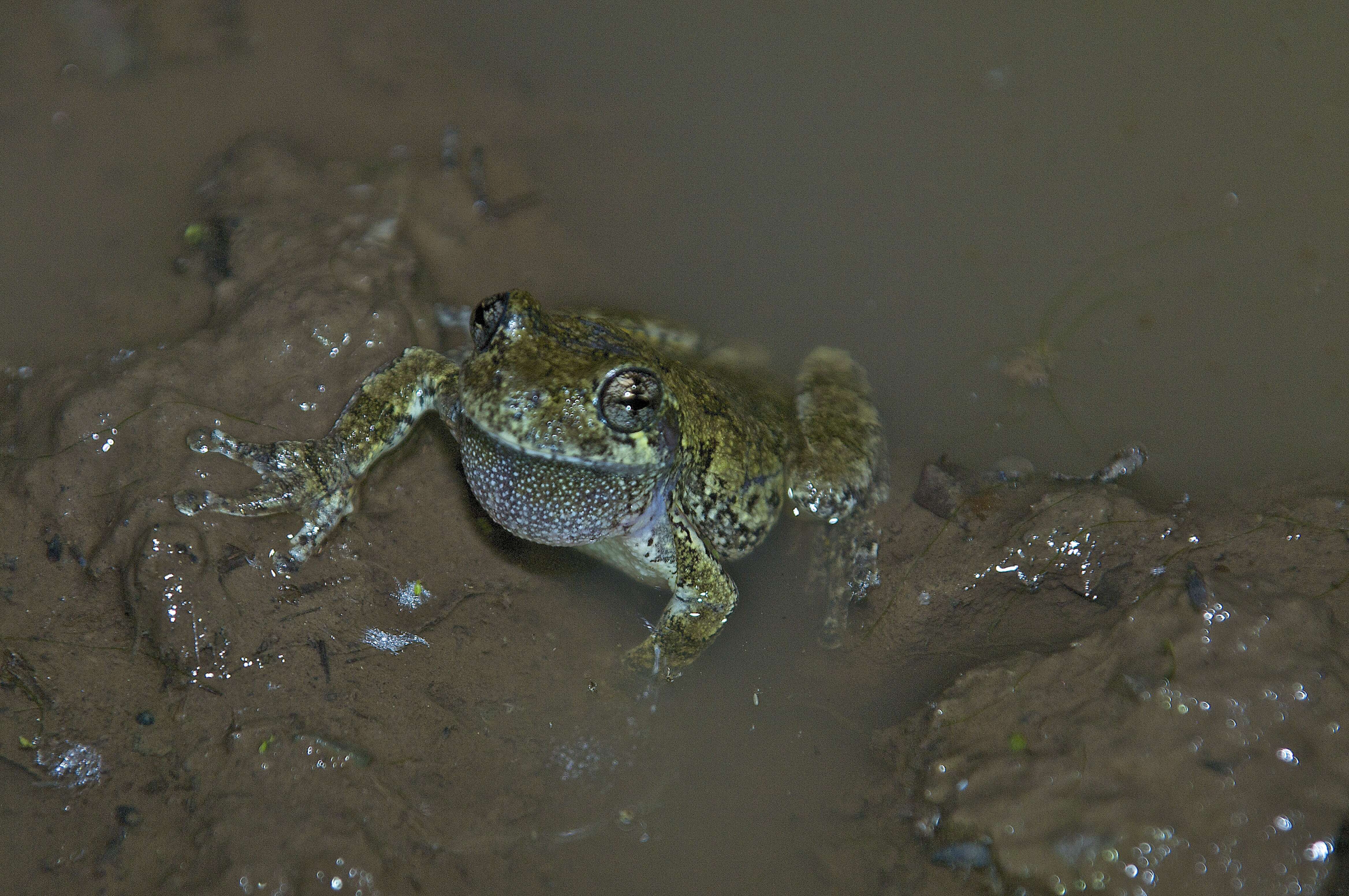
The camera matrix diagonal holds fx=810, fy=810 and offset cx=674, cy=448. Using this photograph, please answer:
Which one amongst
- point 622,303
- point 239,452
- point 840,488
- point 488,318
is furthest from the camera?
point 622,303

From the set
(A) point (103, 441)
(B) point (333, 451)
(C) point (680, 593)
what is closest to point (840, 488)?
(C) point (680, 593)

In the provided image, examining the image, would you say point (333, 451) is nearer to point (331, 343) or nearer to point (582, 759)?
point (331, 343)

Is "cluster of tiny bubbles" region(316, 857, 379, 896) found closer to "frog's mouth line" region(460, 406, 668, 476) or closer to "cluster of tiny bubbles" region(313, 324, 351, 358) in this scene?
"frog's mouth line" region(460, 406, 668, 476)

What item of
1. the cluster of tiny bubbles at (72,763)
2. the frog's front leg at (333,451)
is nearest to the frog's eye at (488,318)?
the frog's front leg at (333,451)

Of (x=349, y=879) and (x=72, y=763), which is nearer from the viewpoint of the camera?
(x=349, y=879)

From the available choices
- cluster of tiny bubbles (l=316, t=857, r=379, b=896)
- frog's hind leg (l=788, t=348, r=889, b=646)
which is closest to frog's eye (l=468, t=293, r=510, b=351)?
frog's hind leg (l=788, t=348, r=889, b=646)

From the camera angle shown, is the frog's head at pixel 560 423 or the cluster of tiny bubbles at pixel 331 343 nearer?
the frog's head at pixel 560 423

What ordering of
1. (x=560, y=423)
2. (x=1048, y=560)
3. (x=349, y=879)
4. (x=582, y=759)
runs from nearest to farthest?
(x=349, y=879) < (x=560, y=423) < (x=582, y=759) < (x=1048, y=560)

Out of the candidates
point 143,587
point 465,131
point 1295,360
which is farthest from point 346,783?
point 1295,360

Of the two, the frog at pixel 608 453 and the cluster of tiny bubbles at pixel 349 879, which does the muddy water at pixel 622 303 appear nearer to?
the cluster of tiny bubbles at pixel 349 879
